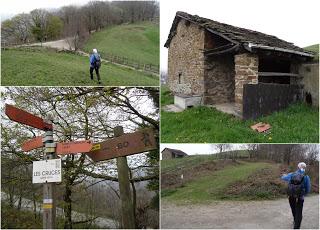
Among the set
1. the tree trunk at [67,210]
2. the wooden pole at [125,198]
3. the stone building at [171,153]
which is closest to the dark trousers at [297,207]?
the stone building at [171,153]

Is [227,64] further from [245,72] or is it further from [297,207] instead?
[297,207]

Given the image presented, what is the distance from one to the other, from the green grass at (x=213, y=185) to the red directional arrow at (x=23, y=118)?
3946 millimetres

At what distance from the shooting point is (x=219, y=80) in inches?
367

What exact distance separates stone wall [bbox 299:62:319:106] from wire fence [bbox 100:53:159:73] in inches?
156

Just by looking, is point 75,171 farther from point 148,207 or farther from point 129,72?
point 129,72

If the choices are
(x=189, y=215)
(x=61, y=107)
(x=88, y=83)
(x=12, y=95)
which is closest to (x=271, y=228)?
(x=189, y=215)

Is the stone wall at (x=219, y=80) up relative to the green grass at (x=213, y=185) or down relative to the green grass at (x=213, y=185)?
up

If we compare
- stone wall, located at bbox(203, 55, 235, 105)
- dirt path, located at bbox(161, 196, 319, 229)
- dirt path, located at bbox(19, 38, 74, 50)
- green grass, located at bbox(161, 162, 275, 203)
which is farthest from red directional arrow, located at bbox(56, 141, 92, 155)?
dirt path, located at bbox(19, 38, 74, 50)

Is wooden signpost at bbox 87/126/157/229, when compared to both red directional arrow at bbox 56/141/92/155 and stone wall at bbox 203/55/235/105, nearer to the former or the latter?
red directional arrow at bbox 56/141/92/155

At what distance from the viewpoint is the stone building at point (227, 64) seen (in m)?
7.66

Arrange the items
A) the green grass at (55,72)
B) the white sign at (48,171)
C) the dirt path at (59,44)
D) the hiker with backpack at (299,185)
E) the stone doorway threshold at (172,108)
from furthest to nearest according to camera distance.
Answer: the dirt path at (59,44)
the stone doorway threshold at (172,108)
the green grass at (55,72)
the hiker with backpack at (299,185)
the white sign at (48,171)

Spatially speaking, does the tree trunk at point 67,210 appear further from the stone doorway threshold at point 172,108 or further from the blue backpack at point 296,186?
the blue backpack at point 296,186

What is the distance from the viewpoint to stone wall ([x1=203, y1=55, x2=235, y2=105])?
9.12 metres

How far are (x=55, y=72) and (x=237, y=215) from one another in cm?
495
